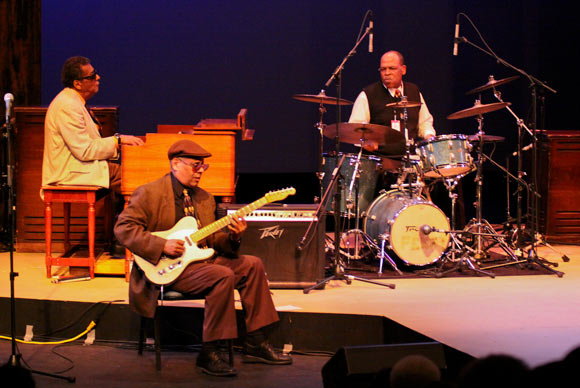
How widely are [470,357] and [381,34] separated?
5727 millimetres

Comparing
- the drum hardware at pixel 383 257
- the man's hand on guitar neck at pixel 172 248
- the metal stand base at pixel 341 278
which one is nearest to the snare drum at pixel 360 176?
the drum hardware at pixel 383 257

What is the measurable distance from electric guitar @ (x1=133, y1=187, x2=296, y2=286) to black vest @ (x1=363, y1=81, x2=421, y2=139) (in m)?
2.99

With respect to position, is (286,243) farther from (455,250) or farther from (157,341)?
(455,250)

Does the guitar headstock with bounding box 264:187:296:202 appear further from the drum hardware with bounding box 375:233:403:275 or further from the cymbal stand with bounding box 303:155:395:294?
the drum hardware with bounding box 375:233:403:275

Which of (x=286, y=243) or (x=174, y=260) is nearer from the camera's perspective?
(x=174, y=260)

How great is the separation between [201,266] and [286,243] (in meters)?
1.42

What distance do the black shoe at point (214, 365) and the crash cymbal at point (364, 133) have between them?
2382mm

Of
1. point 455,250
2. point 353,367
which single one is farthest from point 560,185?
point 353,367

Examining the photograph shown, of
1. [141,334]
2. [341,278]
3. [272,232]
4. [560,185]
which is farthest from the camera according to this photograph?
[560,185]

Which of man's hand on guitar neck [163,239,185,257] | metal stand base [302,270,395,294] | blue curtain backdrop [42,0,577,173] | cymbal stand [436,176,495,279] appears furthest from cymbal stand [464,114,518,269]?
man's hand on guitar neck [163,239,185,257]

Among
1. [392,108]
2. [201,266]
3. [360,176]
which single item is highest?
[392,108]

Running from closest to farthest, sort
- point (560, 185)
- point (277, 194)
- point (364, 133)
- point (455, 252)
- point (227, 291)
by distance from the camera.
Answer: point (227, 291), point (277, 194), point (364, 133), point (455, 252), point (560, 185)

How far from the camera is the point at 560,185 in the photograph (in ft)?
27.7

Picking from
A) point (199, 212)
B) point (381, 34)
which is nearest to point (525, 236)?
point (381, 34)
